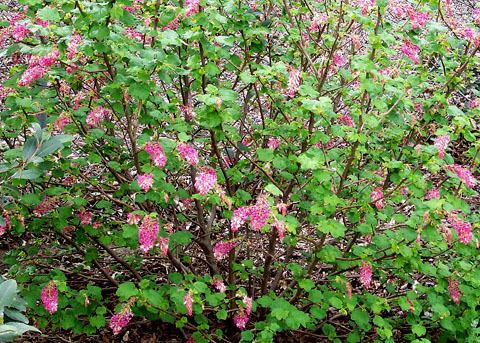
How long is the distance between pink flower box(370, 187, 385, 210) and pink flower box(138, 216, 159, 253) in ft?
3.88

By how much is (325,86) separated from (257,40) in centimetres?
61

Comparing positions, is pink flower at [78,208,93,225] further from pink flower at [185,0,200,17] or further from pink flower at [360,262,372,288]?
pink flower at [360,262,372,288]

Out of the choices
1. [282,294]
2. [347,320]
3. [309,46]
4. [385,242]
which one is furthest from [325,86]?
[347,320]

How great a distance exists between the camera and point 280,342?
389 centimetres

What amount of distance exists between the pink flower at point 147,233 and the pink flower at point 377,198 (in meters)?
1.18

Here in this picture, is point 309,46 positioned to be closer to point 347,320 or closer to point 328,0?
point 328,0

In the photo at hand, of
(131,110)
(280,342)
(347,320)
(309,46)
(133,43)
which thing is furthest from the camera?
(347,320)

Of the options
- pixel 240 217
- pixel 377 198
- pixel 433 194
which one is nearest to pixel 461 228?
pixel 433 194

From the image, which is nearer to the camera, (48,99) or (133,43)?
(133,43)

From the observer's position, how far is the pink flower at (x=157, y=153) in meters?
2.80

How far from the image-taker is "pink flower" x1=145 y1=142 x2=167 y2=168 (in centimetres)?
280

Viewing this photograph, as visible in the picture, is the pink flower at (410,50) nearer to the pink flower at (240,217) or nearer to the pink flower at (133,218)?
the pink flower at (240,217)

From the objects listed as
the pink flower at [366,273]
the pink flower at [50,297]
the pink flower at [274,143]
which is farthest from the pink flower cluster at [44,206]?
the pink flower at [366,273]

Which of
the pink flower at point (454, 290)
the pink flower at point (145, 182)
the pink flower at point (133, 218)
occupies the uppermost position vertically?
the pink flower at point (145, 182)
